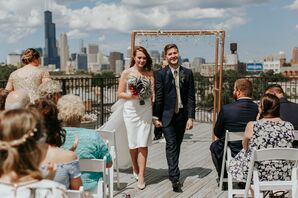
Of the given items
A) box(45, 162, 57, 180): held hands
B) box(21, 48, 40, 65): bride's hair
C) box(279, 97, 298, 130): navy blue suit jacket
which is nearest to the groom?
box(279, 97, 298, 130): navy blue suit jacket

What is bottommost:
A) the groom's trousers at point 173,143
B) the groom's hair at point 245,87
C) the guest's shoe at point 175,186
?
the guest's shoe at point 175,186

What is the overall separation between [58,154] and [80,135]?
65cm

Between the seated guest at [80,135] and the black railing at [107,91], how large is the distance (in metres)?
4.33

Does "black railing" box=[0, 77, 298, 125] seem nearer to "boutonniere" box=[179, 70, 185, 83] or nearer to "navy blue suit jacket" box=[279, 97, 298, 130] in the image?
"boutonniere" box=[179, 70, 185, 83]

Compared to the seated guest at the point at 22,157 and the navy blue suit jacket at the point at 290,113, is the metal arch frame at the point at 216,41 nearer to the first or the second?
the navy blue suit jacket at the point at 290,113

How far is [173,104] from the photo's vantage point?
487 cm

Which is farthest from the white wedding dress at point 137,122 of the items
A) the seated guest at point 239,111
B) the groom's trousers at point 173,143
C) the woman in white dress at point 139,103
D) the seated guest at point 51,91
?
the seated guest at point 51,91

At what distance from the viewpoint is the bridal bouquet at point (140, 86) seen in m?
4.81

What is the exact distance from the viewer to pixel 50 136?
253cm

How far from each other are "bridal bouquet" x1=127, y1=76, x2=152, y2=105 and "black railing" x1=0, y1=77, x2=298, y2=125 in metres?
2.89

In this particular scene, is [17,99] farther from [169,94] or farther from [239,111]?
[239,111]

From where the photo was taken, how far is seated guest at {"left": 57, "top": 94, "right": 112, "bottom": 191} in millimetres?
3021

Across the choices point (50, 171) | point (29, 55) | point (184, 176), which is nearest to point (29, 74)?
point (29, 55)

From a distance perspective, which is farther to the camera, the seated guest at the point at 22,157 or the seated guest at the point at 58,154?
the seated guest at the point at 58,154
